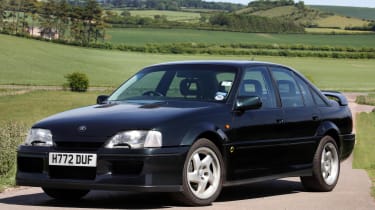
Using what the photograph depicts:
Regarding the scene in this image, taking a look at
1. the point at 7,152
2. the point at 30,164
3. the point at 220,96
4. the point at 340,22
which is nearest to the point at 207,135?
the point at 220,96

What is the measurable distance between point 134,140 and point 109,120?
0.37m

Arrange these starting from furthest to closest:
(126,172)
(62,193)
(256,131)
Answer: (256,131) < (62,193) < (126,172)

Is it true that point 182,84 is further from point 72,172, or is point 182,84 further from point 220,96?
point 72,172

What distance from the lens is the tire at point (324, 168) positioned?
466 inches

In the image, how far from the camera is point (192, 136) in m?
9.59

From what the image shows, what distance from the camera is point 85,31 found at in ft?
568

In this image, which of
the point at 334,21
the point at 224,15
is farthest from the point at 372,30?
the point at 224,15

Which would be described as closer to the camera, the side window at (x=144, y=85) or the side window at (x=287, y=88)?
the side window at (x=144, y=85)

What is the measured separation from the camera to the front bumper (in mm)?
9219

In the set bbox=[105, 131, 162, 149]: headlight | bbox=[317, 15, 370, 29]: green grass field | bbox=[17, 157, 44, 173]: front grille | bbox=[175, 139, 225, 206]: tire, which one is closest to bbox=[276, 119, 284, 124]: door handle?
bbox=[175, 139, 225, 206]: tire

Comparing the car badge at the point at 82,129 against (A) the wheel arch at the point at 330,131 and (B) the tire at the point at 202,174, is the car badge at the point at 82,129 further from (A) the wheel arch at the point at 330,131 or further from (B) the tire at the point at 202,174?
(A) the wheel arch at the point at 330,131

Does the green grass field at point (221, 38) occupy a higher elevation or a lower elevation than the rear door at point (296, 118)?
lower

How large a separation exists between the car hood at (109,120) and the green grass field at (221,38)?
142 metres

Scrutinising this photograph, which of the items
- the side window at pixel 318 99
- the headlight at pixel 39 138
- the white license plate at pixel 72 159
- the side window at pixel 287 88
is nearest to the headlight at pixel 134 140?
the white license plate at pixel 72 159
